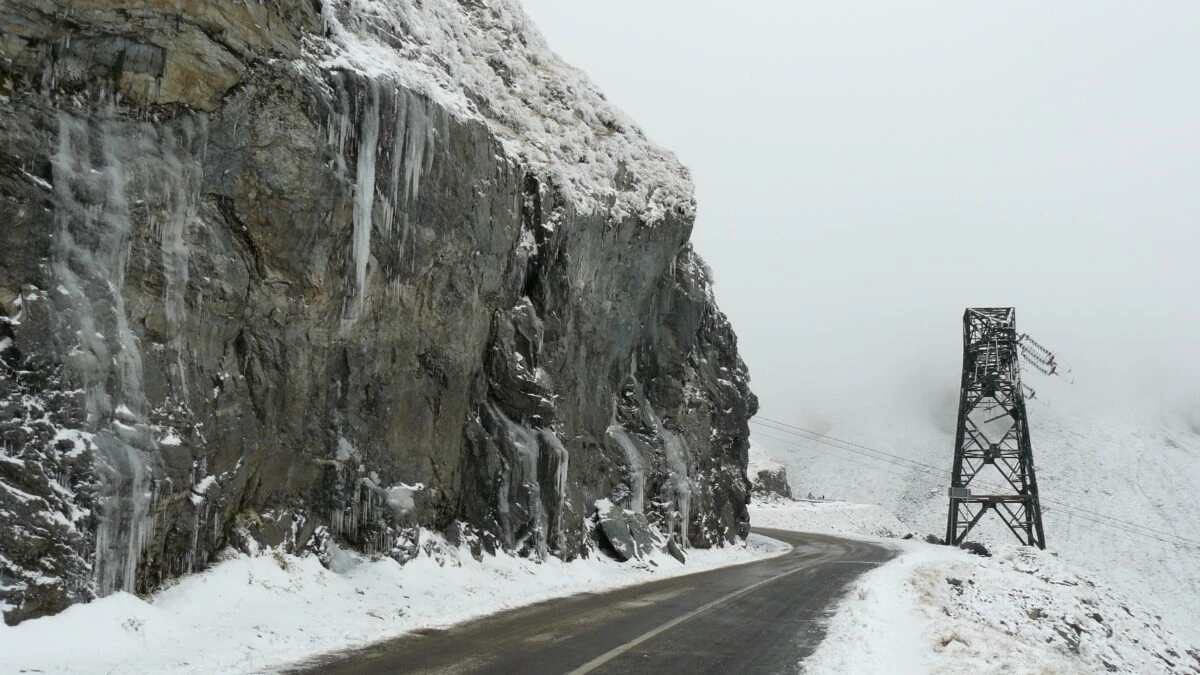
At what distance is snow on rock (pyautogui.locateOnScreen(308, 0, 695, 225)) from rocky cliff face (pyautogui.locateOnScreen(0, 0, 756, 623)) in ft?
0.39

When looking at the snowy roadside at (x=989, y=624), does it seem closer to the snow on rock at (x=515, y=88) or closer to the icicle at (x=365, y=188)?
the icicle at (x=365, y=188)

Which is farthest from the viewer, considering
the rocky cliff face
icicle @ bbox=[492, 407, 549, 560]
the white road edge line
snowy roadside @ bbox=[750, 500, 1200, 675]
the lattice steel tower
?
the lattice steel tower

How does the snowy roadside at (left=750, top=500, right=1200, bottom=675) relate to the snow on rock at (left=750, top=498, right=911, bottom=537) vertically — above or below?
above

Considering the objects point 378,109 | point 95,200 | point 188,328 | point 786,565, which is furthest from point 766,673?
point 786,565

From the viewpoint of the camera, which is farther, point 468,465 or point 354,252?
point 468,465

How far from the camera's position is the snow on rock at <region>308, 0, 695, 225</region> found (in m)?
14.3

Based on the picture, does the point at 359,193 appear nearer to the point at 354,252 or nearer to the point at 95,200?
the point at 354,252

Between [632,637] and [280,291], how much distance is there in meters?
7.78

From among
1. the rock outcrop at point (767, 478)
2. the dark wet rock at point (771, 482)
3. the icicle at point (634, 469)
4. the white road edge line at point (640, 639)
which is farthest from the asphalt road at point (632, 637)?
the dark wet rock at point (771, 482)

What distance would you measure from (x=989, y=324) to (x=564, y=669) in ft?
115

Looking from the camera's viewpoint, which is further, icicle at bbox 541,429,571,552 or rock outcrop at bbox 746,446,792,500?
rock outcrop at bbox 746,446,792,500

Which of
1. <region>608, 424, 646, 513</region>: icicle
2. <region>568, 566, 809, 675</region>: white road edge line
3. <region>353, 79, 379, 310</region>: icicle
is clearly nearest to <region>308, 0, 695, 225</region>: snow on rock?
<region>353, 79, 379, 310</region>: icicle

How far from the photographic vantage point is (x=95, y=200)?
912 cm

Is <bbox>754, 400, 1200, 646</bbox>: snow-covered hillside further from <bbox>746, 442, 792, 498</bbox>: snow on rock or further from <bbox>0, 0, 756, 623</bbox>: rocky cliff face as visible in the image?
<bbox>0, 0, 756, 623</bbox>: rocky cliff face
